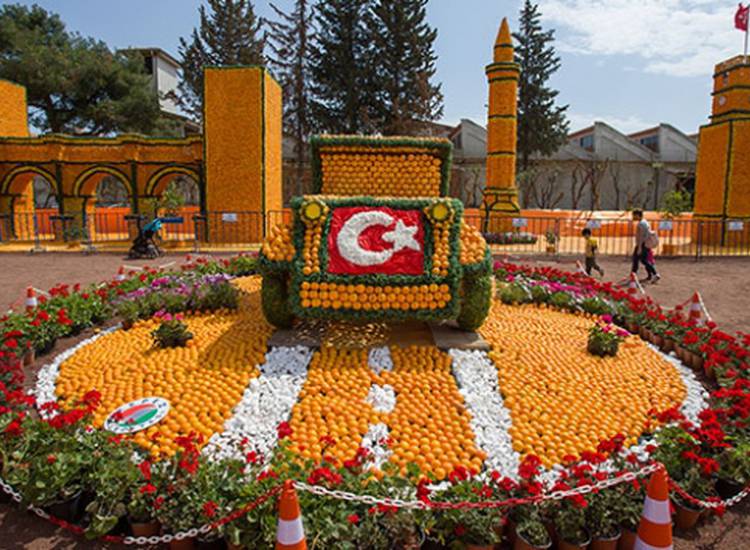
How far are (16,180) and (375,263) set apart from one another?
22.4 meters

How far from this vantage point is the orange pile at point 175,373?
4594 millimetres

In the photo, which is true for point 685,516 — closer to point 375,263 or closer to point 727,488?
point 727,488

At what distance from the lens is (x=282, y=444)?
3830mm

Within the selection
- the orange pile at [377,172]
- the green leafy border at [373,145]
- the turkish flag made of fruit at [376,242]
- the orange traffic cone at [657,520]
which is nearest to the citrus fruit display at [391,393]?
the turkish flag made of fruit at [376,242]

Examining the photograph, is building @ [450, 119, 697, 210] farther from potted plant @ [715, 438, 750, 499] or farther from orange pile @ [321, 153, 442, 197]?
potted plant @ [715, 438, 750, 499]

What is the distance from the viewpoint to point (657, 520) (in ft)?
9.55

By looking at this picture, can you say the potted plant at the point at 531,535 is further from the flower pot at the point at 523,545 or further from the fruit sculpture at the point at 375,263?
the fruit sculpture at the point at 375,263

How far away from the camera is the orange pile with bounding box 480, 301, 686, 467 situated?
4.50 metres

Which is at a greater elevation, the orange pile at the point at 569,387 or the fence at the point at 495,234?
the fence at the point at 495,234

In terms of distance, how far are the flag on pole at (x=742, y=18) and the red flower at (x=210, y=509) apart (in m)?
24.2

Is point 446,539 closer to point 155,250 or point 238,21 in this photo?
point 155,250

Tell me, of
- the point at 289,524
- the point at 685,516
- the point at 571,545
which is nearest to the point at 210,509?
the point at 289,524

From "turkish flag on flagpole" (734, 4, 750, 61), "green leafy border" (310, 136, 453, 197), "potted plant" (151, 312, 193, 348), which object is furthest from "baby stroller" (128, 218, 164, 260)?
"turkish flag on flagpole" (734, 4, 750, 61)

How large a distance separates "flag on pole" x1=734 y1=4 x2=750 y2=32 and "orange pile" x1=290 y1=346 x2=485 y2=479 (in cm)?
2129
